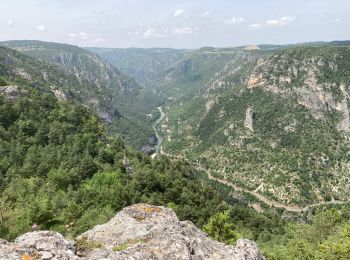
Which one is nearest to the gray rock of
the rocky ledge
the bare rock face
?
the rocky ledge

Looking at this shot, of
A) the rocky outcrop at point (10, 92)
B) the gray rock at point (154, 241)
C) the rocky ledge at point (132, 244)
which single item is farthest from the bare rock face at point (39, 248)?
the rocky outcrop at point (10, 92)

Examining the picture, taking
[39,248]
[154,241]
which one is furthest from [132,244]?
[39,248]

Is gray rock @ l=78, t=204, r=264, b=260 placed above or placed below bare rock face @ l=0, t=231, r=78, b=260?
below

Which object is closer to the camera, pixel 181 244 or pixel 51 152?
pixel 181 244

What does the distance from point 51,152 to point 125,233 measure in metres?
87.1

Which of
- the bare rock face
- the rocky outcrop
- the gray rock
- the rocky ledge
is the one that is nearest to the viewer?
the bare rock face

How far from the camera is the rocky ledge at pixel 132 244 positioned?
28.9m

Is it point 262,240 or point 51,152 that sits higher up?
point 51,152

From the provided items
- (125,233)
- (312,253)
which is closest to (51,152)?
(312,253)

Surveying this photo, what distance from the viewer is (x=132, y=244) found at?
1243 inches

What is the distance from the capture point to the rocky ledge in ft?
94.9

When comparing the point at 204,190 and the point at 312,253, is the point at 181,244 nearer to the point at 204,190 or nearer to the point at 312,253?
the point at 312,253

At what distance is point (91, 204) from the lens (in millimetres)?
87750

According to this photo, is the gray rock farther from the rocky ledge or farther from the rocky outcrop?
the rocky outcrop
